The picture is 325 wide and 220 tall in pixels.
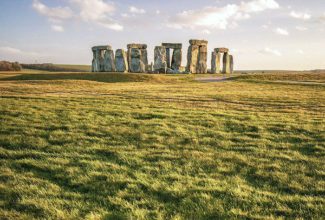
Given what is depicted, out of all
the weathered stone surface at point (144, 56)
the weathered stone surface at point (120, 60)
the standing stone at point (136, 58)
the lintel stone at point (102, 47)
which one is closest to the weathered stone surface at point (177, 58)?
the weathered stone surface at point (144, 56)

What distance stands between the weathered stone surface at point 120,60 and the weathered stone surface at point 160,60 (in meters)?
4.88

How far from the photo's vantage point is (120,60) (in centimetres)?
5434

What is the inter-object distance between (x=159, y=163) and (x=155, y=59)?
1845 inches

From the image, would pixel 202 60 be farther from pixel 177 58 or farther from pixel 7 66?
pixel 7 66

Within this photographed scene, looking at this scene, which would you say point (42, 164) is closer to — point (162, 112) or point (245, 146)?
point (245, 146)

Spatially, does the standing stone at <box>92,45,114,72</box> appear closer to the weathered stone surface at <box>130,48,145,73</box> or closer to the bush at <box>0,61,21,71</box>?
the weathered stone surface at <box>130,48,145,73</box>

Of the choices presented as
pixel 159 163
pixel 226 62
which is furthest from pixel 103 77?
pixel 159 163

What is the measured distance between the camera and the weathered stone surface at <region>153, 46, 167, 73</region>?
54.8 metres

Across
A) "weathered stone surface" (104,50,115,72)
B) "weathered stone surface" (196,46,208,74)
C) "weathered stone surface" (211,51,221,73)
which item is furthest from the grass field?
"weathered stone surface" (211,51,221,73)

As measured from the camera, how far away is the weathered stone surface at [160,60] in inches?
2157

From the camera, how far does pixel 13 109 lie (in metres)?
16.4

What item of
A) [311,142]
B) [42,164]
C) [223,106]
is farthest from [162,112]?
[42,164]

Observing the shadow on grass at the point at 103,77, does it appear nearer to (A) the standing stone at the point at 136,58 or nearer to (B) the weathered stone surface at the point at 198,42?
(A) the standing stone at the point at 136,58

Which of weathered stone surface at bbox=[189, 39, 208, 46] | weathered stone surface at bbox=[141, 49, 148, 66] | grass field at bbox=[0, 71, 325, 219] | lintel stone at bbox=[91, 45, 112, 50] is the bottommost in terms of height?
grass field at bbox=[0, 71, 325, 219]
